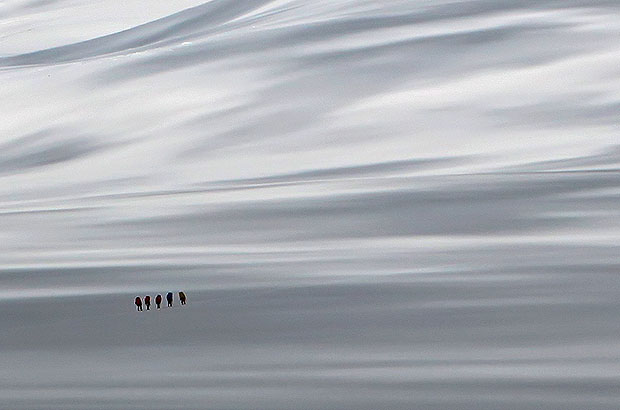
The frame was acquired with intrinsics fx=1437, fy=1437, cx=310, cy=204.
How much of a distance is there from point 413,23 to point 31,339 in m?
8.95

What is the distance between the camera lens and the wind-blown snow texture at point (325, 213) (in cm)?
366

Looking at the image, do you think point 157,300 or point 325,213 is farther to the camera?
point 325,213

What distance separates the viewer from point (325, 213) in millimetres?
6668

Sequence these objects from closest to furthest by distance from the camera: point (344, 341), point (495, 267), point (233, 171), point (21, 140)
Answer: point (344, 341) → point (495, 267) → point (233, 171) → point (21, 140)

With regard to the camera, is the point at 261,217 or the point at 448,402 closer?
the point at 448,402

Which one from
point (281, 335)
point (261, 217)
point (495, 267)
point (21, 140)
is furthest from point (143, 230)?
point (21, 140)

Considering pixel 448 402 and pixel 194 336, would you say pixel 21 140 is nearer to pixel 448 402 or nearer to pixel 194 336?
pixel 194 336

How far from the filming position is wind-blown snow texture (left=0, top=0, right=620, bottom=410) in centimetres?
366

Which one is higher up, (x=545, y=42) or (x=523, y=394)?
(x=545, y=42)

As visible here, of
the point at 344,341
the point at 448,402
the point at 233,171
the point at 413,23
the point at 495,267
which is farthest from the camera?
the point at 413,23

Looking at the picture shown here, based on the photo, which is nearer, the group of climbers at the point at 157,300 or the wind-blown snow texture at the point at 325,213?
the wind-blown snow texture at the point at 325,213

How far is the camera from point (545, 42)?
11562 millimetres

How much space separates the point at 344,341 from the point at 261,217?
2826mm

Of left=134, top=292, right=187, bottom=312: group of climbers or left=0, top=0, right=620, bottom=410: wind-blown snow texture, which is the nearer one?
left=0, top=0, right=620, bottom=410: wind-blown snow texture
